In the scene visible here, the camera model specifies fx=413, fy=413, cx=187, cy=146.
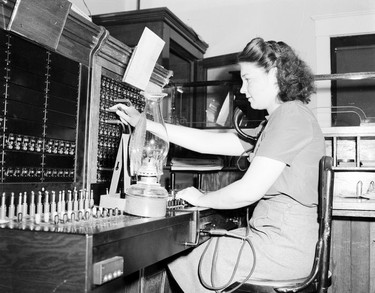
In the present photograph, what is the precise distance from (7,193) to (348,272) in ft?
8.65

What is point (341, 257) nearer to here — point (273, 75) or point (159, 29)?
point (273, 75)

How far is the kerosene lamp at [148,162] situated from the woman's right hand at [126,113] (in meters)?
0.10

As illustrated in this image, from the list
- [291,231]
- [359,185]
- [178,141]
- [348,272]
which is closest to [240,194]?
[291,231]

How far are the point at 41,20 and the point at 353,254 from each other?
2726 mm

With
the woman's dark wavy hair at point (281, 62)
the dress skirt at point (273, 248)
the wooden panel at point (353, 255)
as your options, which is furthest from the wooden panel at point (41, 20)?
the wooden panel at point (353, 255)

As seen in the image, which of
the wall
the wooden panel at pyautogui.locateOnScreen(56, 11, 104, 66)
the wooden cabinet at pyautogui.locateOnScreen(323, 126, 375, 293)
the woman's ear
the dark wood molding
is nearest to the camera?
the wooden panel at pyautogui.locateOnScreen(56, 11, 104, 66)

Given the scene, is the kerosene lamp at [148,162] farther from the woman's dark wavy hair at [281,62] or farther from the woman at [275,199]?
the woman's dark wavy hair at [281,62]

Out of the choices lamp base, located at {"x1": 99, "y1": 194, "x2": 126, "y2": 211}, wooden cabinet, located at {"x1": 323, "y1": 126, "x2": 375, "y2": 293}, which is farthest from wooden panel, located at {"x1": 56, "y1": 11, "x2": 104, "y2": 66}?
wooden cabinet, located at {"x1": 323, "y1": 126, "x2": 375, "y2": 293}

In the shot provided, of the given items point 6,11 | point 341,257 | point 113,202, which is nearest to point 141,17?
point 6,11

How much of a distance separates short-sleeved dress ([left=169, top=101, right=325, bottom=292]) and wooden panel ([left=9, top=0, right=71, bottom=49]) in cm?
95

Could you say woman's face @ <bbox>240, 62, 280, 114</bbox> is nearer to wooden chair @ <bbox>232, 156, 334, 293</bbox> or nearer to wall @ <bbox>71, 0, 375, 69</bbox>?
wooden chair @ <bbox>232, 156, 334, 293</bbox>

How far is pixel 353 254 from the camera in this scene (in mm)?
3141

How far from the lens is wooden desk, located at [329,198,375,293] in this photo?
3092 mm

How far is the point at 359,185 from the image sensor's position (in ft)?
11.8
